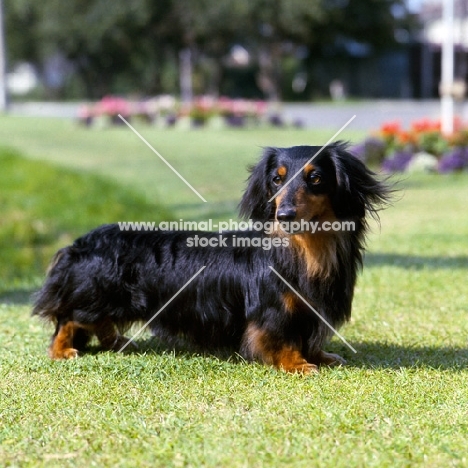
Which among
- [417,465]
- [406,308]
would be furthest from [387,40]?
[417,465]

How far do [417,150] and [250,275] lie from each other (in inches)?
437

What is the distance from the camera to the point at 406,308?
19.5 feet

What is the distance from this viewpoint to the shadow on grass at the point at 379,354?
4.52 metres

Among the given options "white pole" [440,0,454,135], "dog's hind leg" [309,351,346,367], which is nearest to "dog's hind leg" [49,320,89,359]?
"dog's hind leg" [309,351,346,367]

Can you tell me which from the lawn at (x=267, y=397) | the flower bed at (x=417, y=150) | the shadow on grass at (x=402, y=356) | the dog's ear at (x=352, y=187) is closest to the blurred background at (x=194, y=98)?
the flower bed at (x=417, y=150)

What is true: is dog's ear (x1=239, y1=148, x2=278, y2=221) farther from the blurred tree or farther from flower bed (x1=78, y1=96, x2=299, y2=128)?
the blurred tree

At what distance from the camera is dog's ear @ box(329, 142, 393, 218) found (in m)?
4.23

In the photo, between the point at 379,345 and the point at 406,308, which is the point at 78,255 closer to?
the point at 379,345

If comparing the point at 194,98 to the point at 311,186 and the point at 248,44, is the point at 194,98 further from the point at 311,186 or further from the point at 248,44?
the point at 311,186

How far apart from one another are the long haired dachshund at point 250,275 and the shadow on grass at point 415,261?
289cm

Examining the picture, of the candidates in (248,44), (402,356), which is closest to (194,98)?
(248,44)

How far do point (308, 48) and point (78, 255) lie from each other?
44668 millimetres

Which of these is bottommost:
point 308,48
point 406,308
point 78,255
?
point 406,308

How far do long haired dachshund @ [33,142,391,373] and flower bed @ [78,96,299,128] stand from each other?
23680 mm
